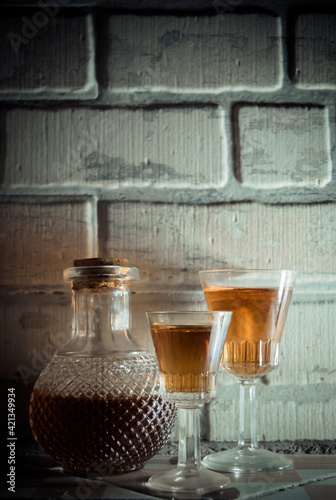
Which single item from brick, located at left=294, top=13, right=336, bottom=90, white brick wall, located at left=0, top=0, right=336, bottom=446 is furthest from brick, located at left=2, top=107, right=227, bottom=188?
brick, located at left=294, top=13, right=336, bottom=90

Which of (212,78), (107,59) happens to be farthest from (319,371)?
(107,59)

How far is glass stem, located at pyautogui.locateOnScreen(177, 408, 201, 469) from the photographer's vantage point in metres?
0.80

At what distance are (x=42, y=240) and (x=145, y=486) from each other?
1.61ft

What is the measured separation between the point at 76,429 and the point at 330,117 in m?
0.74

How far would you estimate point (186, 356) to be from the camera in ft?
2.63

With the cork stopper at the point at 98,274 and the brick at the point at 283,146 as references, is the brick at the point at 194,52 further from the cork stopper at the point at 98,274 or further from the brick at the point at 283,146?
the cork stopper at the point at 98,274

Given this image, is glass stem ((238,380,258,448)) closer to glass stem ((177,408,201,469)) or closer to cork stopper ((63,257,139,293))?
glass stem ((177,408,201,469))

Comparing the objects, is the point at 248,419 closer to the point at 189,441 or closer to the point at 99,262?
the point at 189,441

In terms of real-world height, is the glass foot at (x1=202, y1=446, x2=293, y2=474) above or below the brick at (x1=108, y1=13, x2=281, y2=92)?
below

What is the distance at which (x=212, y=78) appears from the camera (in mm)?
1094

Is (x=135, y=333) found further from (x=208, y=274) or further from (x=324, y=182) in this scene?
(x=324, y=182)

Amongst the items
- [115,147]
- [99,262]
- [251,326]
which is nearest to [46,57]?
[115,147]

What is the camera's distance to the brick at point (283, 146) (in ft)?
3.53

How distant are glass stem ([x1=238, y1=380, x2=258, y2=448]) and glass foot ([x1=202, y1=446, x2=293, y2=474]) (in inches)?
0.5
